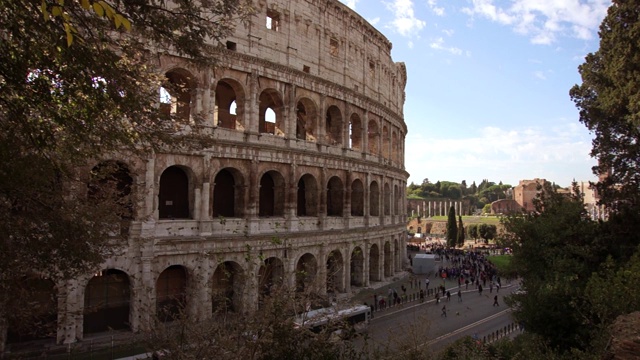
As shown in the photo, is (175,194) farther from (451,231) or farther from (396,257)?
(451,231)

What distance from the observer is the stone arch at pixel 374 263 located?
2608 cm

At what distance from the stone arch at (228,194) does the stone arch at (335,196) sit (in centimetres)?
614

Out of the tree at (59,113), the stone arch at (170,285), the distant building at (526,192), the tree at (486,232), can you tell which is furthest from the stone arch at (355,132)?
the distant building at (526,192)

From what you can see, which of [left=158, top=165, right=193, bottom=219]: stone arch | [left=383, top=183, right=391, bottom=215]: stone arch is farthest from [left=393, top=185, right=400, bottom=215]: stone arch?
[left=158, top=165, right=193, bottom=219]: stone arch

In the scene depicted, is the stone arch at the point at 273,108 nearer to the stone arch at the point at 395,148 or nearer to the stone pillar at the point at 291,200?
the stone pillar at the point at 291,200

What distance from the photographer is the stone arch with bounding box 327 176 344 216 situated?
23194 millimetres

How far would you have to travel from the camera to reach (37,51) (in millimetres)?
5641

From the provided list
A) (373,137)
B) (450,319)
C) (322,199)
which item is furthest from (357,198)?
(450,319)

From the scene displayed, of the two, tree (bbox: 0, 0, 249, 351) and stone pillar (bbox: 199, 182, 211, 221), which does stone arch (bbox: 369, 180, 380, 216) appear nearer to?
stone pillar (bbox: 199, 182, 211, 221)

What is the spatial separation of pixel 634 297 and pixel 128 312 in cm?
1597

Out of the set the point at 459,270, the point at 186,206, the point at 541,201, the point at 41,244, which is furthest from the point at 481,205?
the point at 41,244

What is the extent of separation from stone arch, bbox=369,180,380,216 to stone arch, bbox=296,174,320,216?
5.88 metres

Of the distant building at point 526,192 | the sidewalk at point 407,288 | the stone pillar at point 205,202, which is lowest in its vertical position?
the sidewalk at point 407,288

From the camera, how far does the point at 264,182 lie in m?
20.2
